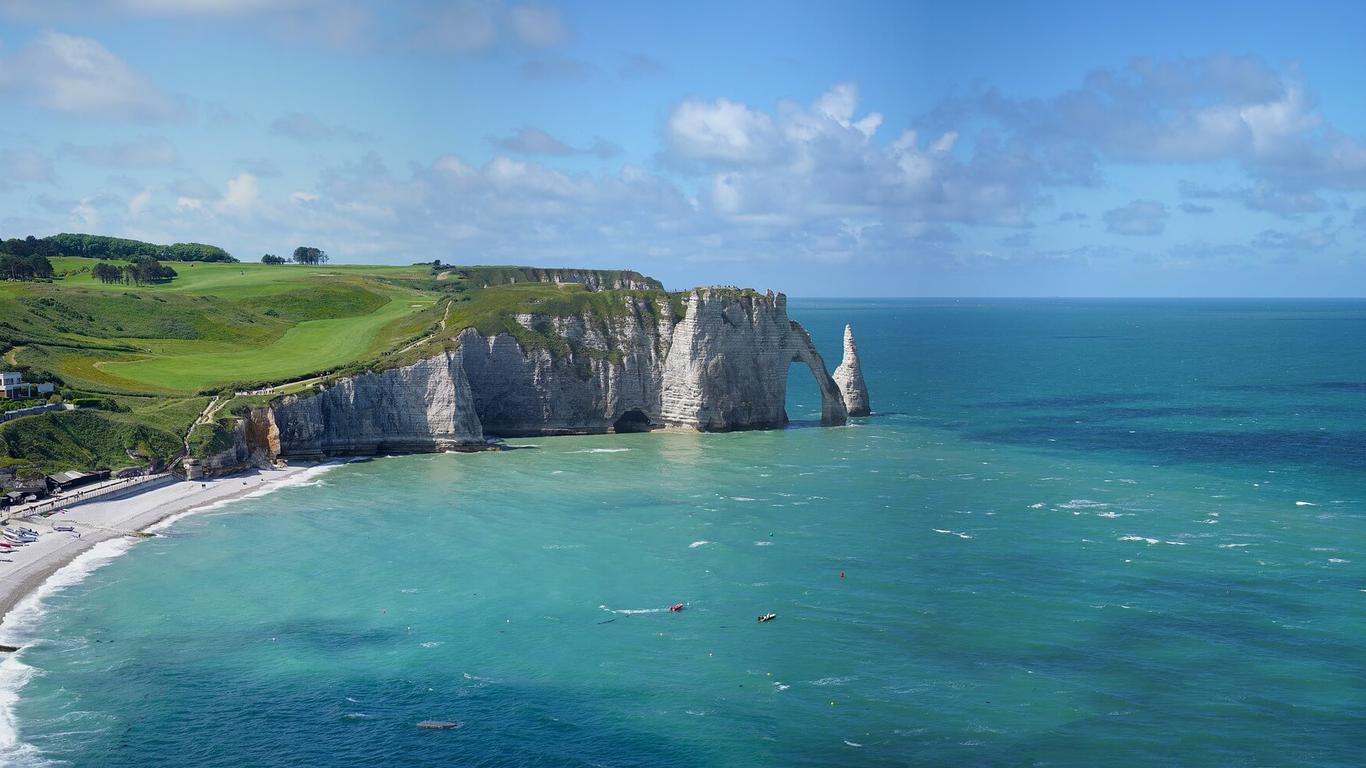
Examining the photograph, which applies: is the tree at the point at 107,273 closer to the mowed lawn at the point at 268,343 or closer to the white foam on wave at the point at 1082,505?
the mowed lawn at the point at 268,343

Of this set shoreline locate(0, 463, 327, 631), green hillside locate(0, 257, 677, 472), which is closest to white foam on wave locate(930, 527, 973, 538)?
shoreline locate(0, 463, 327, 631)

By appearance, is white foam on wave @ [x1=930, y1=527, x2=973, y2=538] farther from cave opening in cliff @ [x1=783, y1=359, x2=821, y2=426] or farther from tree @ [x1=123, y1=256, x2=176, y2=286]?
tree @ [x1=123, y1=256, x2=176, y2=286]

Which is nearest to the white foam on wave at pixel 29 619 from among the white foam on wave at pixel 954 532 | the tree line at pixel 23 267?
the white foam on wave at pixel 954 532

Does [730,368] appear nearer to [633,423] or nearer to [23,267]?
[633,423]

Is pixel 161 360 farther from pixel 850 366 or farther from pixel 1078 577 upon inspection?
pixel 1078 577

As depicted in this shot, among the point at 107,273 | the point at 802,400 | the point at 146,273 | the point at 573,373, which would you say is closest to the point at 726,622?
the point at 573,373

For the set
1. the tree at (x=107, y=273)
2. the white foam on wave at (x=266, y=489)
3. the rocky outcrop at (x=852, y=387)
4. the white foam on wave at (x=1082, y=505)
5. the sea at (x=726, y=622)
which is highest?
the tree at (x=107, y=273)
